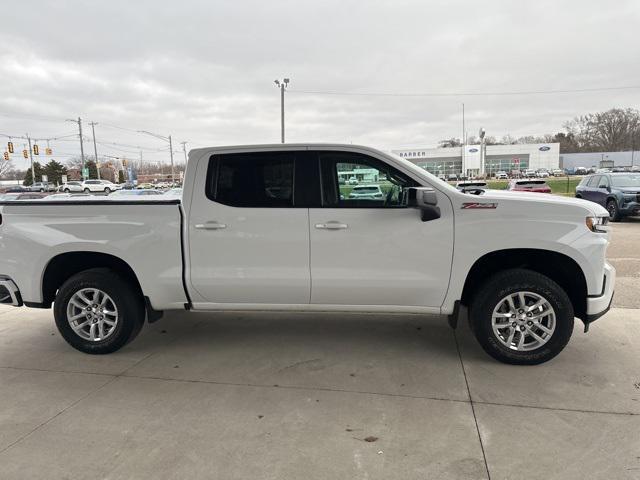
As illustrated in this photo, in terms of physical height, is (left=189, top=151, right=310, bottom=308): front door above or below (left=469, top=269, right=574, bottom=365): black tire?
above

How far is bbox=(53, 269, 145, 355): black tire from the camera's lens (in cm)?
450

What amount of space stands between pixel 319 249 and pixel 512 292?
166 cm

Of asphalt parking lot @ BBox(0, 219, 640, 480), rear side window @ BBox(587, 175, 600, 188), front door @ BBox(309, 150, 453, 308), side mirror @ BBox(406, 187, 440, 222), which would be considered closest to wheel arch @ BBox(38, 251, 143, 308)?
asphalt parking lot @ BBox(0, 219, 640, 480)

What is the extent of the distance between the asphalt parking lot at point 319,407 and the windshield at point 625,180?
39.6 feet

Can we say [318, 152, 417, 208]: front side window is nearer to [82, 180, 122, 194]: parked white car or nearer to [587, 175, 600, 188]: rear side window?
[587, 175, 600, 188]: rear side window

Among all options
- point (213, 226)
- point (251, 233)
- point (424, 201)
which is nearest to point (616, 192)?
point (424, 201)

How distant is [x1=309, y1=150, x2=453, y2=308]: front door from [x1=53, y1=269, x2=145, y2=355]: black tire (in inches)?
68.4

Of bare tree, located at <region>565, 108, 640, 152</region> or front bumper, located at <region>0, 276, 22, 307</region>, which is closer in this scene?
front bumper, located at <region>0, 276, 22, 307</region>

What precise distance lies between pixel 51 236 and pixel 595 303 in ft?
15.9

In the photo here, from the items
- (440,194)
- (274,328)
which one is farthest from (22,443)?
(440,194)

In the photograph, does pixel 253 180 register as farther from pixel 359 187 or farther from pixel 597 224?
pixel 597 224

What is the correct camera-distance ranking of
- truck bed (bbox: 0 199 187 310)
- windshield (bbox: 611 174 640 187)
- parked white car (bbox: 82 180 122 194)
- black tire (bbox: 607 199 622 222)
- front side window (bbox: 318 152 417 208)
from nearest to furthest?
front side window (bbox: 318 152 417 208)
truck bed (bbox: 0 199 187 310)
black tire (bbox: 607 199 622 222)
windshield (bbox: 611 174 640 187)
parked white car (bbox: 82 180 122 194)

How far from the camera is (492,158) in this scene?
102062 mm

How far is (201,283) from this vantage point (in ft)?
14.4
